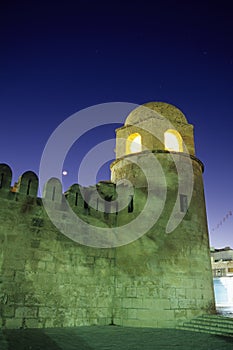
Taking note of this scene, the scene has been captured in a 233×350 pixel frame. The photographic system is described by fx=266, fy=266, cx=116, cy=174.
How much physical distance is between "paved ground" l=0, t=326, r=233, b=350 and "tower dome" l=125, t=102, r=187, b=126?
6488 millimetres

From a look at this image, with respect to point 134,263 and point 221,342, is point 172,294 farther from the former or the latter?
point 221,342

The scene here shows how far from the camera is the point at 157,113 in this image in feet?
30.4

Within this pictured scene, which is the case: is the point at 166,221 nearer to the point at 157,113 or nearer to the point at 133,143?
the point at 133,143

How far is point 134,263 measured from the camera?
719cm

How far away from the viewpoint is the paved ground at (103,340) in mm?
4113

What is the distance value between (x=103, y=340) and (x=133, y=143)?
263 inches

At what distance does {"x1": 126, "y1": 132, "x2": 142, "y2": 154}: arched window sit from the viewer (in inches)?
383

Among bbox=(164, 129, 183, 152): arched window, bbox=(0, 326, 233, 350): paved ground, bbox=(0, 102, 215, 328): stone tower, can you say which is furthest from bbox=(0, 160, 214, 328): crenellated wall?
bbox=(164, 129, 183, 152): arched window

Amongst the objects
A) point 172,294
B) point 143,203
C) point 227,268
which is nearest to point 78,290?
point 172,294

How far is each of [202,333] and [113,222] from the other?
3.51m

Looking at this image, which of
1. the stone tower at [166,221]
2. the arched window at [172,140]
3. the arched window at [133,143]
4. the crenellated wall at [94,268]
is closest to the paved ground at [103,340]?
the crenellated wall at [94,268]

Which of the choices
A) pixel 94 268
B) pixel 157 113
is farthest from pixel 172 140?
pixel 94 268

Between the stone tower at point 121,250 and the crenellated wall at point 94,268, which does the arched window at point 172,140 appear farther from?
the crenellated wall at point 94,268

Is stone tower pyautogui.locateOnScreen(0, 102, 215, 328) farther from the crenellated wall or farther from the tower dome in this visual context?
the tower dome
